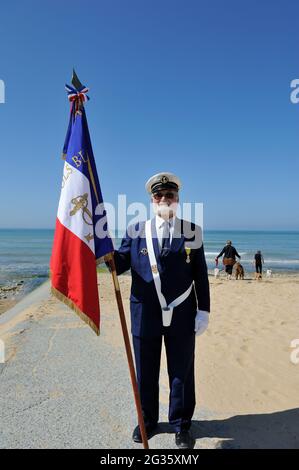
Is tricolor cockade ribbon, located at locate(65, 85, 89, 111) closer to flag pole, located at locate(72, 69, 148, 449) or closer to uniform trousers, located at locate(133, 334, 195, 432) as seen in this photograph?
flag pole, located at locate(72, 69, 148, 449)

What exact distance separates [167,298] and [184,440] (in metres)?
1.15

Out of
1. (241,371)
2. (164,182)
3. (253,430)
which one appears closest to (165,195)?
(164,182)

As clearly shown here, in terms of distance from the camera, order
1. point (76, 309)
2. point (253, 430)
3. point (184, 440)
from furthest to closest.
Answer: point (253, 430) → point (184, 440) → point (76, 309)

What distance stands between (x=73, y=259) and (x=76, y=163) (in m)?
0.74

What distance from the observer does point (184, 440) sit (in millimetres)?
2762

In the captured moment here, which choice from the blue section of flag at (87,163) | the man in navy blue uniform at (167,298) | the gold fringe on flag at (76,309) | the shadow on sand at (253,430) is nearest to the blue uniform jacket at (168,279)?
the man in navy blue uniform at (167,298)

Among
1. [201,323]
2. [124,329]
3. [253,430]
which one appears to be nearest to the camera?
[124,329]

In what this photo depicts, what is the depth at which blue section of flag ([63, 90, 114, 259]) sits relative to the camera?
263cm

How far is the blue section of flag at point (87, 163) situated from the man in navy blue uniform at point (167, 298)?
314mm

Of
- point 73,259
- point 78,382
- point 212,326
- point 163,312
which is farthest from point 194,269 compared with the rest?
point 212,326

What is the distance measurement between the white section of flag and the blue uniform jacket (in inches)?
17.8

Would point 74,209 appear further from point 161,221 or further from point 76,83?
point 76,83

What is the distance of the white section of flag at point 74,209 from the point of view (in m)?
2.60

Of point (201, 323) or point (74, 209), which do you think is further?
point (201, 323)
